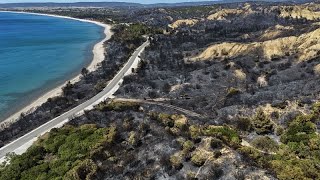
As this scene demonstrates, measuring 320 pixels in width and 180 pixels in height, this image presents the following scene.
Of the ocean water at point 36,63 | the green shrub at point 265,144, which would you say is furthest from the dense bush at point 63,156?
the ocean water at point 36,63

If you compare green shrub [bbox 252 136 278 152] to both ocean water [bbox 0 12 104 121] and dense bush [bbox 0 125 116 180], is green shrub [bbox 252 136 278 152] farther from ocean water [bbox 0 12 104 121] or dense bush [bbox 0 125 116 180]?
ocean water [bbox 0 12 104 121]

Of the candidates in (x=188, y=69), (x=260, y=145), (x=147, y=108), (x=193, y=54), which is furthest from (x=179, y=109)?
(x=193, y=54)

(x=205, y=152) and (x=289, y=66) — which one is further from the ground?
(x=205, y=152)

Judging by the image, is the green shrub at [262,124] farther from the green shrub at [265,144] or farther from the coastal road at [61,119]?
the coastal road at [61,119]

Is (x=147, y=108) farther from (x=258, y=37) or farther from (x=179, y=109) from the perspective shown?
(x=258, y=37)

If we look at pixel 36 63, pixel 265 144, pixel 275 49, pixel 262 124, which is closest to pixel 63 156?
pixel 265 144

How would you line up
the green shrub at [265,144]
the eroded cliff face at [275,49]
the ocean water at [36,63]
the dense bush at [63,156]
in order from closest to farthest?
the dense bush at [63,156]
the green shrub at [265,144]
the ocean water at [36,63]
the eroded cliff face at [275,49]
